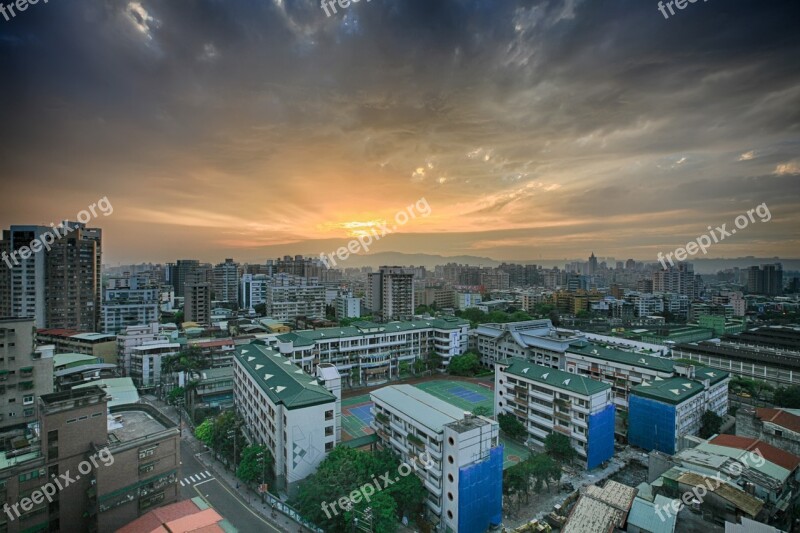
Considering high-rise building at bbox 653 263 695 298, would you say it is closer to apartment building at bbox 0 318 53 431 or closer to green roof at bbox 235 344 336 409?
green roof at bbox 235 344 336 409

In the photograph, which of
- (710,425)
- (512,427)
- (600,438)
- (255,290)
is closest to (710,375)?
(710,425)

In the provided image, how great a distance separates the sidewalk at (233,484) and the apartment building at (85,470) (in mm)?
3475

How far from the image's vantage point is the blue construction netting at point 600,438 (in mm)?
17906

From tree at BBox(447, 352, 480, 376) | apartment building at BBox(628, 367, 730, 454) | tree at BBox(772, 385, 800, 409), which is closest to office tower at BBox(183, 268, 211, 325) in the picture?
tree at BBox(447, 352, 480, 376)

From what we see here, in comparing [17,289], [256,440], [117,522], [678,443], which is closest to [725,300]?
[678,443]

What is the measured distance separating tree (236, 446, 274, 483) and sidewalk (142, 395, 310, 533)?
Answer: 0.59 meters

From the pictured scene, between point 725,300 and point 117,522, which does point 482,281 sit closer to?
point 725,300

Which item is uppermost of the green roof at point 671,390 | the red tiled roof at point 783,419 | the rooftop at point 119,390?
the rooftop at point 119,390

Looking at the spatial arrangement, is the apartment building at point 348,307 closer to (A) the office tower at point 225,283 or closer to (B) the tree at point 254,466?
(A) the office tower at point 225,283

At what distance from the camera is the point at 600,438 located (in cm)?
1825

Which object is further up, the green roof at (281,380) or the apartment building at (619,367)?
the green roof at (281,380)

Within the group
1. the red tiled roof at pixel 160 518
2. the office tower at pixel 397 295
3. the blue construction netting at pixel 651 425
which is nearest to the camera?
the red tiled roof at pixel 160 518

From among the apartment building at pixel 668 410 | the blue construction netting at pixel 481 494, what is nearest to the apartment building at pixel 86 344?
the blue construction netting at pixel 481 494

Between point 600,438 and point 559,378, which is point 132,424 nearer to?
point 559,378
